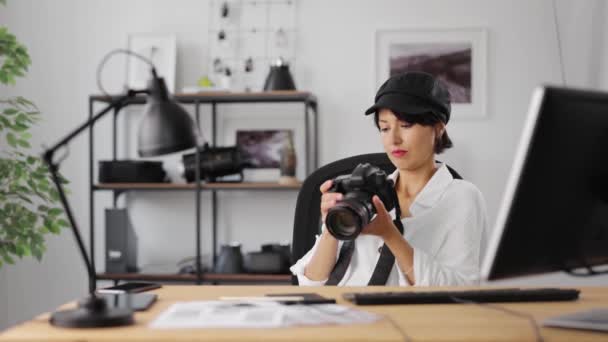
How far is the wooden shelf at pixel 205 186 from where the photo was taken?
3578 mm

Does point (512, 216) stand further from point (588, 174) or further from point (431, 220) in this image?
point (431, 220)

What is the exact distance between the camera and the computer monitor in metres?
1.05

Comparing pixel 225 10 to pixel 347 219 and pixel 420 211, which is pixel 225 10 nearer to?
pixel 420 211

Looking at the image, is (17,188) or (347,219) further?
(17,188)

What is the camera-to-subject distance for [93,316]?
3.80 ft

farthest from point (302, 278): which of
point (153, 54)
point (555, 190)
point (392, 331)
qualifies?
point (153, 54)

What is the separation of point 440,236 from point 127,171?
223 centimetres

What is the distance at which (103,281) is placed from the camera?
Answer: 4.01 metres

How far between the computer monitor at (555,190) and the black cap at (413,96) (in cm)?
72

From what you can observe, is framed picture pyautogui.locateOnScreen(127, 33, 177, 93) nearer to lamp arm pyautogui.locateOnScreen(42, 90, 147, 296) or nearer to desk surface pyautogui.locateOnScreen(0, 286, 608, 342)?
lamp arm pyautogui.locateOnScreen(42, 90, 147, 296)

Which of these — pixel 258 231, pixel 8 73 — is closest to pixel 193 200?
pixel 258 231

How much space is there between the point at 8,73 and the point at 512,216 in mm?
2494

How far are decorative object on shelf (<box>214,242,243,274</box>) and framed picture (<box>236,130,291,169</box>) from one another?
18.9 inches

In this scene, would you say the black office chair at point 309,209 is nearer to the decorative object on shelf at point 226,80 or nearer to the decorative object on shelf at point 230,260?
the decorative object on shelf at point 230,260
